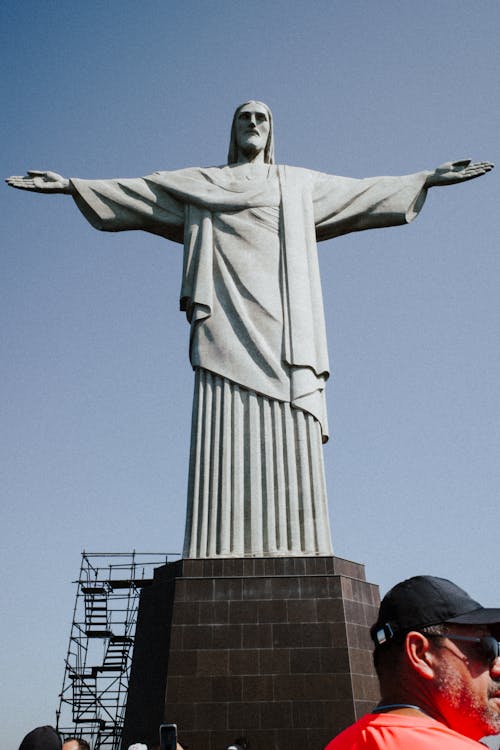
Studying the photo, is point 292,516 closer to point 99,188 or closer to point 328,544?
point 328,544

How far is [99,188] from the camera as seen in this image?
464 inches

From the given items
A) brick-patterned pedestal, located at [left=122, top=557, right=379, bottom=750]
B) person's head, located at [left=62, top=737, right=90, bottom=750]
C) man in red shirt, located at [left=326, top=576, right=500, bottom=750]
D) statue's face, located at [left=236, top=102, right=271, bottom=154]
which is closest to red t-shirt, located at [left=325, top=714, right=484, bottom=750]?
man in red shirt, located at [left=326, top=576, right=500, bottom=750]

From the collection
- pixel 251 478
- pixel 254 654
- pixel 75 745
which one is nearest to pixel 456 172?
pixel 251 478

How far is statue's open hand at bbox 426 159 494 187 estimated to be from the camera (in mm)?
11586

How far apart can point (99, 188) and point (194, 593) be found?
6.86 meters

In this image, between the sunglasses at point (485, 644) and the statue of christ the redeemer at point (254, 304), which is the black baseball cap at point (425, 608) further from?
the statue of christ the redeemer at point (254, 304)

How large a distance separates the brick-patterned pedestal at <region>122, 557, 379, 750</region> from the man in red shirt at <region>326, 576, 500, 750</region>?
5838mm

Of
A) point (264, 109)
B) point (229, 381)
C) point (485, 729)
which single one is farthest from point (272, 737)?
point (264, 109)

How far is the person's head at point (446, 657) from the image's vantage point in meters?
2.30

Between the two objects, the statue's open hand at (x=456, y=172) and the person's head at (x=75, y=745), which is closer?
the person's head at (x=75, y=745)

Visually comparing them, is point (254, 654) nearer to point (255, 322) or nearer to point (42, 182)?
point (255, 322)

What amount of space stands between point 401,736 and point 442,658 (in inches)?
14.1

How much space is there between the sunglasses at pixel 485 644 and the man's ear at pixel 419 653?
0.08 meters

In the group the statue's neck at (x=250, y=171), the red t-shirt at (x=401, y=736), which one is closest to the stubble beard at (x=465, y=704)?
the red t-shirt at (x=401, y=736)
